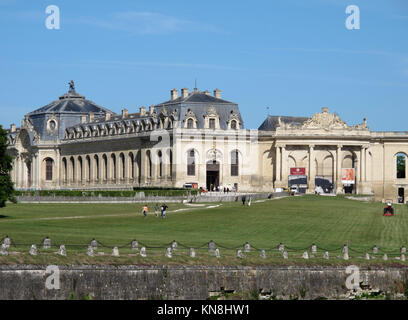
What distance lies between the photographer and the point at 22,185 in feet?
653

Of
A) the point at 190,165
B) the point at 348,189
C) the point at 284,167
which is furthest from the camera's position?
the point at 348,189

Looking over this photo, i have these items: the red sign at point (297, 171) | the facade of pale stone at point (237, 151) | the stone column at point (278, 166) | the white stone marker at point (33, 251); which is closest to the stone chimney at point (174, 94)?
the facade of pale stone at point (237, 151)

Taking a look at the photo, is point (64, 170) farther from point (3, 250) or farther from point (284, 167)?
point (3, 250)

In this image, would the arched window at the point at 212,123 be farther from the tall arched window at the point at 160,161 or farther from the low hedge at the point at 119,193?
the low hedge at the point at 119,193

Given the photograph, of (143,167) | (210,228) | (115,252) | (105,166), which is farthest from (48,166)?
(115,252)

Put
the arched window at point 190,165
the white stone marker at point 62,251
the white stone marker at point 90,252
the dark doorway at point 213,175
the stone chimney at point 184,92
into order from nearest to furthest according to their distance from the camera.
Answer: the white stone marker at point 62,251, the white stone marker at point 90,252, the arched window at point 190,165, the dark doorway at point 213,175, the stone chimney at point 184,92

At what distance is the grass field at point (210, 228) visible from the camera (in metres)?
67.9

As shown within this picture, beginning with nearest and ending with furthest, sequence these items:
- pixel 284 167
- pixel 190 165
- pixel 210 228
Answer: pixel 210 228 → pixel 190 165 → pixel 284 167

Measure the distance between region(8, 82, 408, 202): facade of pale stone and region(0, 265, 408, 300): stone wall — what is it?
9315 centimetres

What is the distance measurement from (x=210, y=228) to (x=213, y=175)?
75704 mm

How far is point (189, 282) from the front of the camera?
205 feet

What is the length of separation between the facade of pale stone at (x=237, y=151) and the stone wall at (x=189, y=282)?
306ft

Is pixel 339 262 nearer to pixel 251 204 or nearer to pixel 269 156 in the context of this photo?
pixel 251 204
